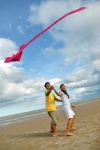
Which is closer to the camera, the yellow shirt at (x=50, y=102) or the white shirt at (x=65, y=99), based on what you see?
the white shirt at (x=65, y=99)

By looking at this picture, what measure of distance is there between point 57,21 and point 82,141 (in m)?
3.70

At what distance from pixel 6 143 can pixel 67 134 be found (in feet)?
9.25

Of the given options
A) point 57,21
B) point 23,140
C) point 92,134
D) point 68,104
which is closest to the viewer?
point 57,21

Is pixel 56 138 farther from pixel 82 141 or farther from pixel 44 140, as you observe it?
pixel 82 141

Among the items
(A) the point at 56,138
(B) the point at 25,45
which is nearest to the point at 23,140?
(A) the point at 56,138

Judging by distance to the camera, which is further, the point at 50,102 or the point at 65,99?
the point at 50,102

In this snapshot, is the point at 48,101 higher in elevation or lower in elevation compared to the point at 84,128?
higher

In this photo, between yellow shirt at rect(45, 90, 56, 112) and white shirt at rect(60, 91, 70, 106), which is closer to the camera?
white shirt at rect(60, 91, 70, 106)

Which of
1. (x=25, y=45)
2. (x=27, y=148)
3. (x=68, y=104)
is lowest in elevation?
(x=27, y=148)

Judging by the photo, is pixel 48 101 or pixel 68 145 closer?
pixel 68 145

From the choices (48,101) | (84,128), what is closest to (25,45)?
(48,101)

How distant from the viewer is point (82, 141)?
37.0 feet

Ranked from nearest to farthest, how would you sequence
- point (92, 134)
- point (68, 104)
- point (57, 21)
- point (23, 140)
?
point (57, 21), point (92, 134), point (68, 104), point (23, 140)

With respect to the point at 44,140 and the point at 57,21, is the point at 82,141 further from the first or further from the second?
the point at 57,21
